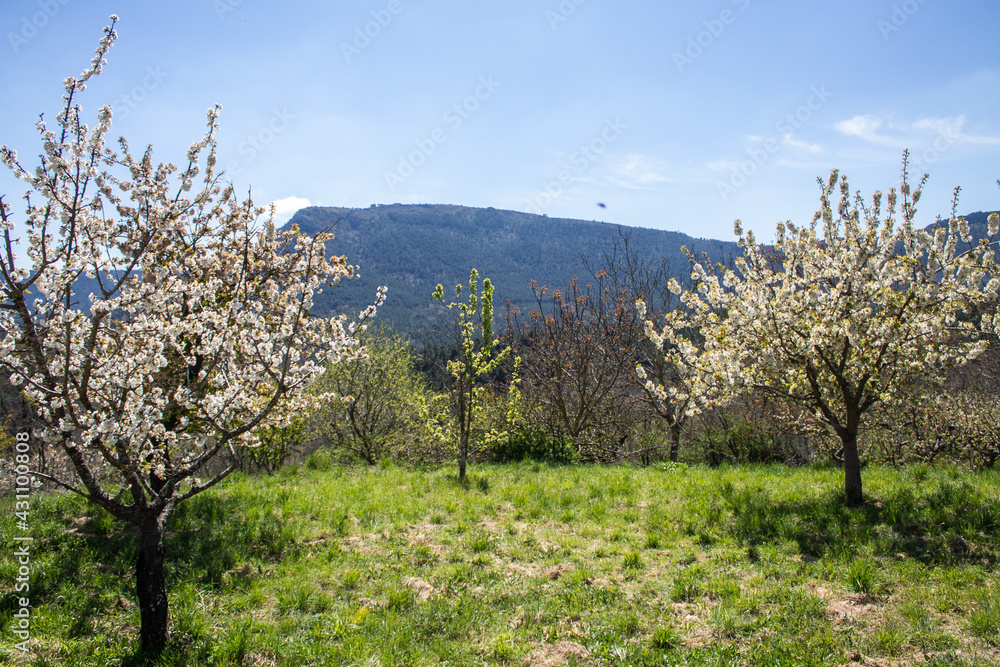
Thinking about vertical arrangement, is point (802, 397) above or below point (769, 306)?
below

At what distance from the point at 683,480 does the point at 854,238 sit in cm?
415

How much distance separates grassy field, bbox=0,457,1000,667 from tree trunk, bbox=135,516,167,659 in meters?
0.14

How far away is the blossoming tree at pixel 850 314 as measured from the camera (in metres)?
5.73

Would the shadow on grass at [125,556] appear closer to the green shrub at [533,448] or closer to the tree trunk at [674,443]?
the green shrub at [533,448]

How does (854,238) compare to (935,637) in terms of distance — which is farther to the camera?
(854,238)

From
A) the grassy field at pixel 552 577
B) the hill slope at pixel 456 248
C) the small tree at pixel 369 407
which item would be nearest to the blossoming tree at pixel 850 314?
the grassy field at pixel 552 577

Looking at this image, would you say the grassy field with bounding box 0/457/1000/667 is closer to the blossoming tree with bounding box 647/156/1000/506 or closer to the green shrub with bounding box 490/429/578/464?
the blossoming tree with bounding box 647/156/1000/506

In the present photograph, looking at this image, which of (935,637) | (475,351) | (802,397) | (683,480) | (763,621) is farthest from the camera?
(475,351)

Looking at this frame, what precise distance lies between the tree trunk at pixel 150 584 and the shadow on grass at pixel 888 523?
557 centimetres

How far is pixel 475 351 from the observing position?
1042 centimetres

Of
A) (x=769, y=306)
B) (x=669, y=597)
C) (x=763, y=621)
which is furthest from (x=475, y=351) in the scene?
(x=763, y=621)

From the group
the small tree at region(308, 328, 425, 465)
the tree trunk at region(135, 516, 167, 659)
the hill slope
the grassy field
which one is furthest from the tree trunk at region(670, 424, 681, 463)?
the hill slope

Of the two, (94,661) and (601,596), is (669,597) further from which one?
(94,661)

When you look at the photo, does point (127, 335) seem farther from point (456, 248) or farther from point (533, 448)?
point (456, 248)
